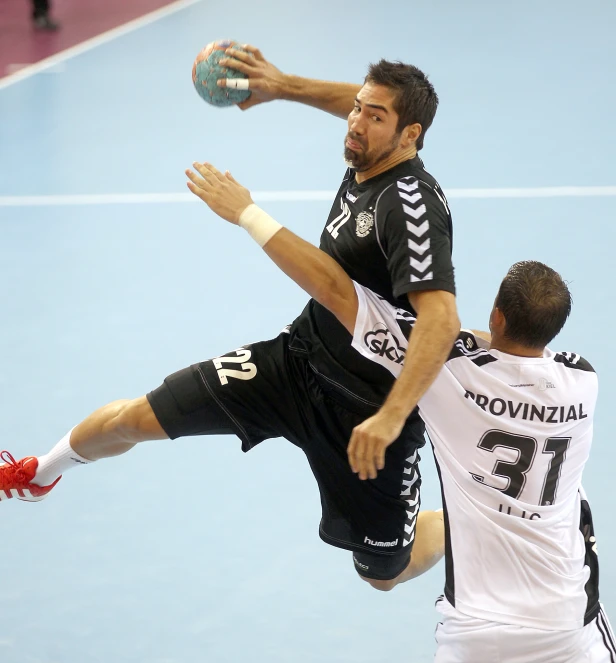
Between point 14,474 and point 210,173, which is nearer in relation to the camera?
point 210,173

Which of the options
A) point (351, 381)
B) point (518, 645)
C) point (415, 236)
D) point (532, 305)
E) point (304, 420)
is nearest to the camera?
point (518, 645)

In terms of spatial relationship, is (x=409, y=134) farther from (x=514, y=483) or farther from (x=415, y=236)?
(x=514, y=483)

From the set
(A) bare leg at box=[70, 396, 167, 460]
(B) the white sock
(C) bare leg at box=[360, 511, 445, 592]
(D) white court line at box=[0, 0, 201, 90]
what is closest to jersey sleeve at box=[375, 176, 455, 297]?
(A) bare leg at box=[70, 396, 167, 460]

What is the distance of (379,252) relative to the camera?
349cm

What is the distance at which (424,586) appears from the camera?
14.2 ft

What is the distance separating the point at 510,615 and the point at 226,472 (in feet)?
7.36

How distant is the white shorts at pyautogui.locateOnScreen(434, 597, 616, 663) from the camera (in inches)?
114

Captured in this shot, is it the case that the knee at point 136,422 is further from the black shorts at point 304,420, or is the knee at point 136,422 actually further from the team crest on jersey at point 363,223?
the team crest on jersey at point 363,223

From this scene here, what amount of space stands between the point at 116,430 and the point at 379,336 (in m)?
1.10

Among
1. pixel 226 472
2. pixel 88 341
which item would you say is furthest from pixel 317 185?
pixel 226 472

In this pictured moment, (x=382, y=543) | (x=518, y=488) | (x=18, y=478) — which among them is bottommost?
(x=382, y=543)

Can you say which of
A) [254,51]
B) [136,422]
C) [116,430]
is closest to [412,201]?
[254,51]

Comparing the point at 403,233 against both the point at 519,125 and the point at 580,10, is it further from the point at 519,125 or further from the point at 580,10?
the point at 580,10

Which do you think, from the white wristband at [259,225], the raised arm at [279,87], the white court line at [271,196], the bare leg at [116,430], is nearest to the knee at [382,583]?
the bare leg at [116,430]
